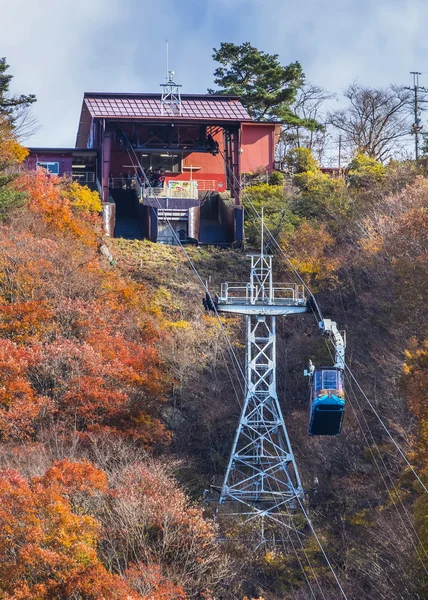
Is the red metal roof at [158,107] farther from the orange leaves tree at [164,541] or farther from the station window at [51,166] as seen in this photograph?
the orange leaves tree at [164,541]

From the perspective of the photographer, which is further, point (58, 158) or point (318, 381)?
point (58, 158)

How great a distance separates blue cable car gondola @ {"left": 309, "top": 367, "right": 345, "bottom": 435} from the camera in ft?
128

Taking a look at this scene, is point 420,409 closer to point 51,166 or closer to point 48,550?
point 48,550

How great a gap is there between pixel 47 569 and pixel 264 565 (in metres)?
8.03

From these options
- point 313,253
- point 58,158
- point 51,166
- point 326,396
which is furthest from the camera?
point 58,158

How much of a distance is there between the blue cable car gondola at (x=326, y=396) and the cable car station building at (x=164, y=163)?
2098 cm

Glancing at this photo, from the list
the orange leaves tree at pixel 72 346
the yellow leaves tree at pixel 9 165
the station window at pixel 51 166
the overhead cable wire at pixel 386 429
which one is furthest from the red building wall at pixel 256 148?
the overhead cable wire at pixel 386 429

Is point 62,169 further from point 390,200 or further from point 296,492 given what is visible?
point 296,492

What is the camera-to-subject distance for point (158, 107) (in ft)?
205

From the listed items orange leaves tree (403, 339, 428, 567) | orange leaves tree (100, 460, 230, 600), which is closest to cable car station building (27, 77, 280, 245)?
orange leaves tree (403, 339, 428, 567)

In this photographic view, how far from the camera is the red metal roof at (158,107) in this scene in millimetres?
61250

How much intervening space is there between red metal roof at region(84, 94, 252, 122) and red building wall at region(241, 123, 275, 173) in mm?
3375

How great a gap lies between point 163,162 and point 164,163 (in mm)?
75

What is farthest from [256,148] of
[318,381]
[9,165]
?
[318,381]
